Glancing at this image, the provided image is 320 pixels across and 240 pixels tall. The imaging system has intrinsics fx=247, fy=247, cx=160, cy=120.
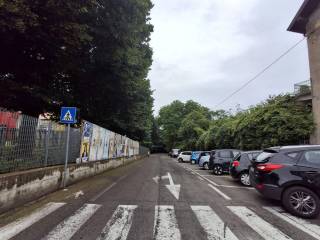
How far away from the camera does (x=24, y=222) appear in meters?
5.01

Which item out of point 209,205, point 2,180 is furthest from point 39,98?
point 209,205

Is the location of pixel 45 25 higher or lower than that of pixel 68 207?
higher

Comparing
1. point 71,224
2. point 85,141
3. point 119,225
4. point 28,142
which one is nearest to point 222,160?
point 85,141

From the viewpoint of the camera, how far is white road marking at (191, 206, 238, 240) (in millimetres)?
4359

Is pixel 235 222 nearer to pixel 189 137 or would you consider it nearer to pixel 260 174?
pixel 260 174

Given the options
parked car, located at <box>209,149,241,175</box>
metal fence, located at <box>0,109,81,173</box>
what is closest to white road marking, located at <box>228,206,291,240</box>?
metal fence, located at <box>0,109,81,173</box>

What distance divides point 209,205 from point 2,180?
5163 mm

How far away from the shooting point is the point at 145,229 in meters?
A: 4.66

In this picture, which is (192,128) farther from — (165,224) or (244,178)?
(165,224)

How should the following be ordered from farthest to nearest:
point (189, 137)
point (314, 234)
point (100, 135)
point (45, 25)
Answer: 1. point (189, 137)
2. point (100, 135)
3. point (45, 25)
4. point (314, 234)

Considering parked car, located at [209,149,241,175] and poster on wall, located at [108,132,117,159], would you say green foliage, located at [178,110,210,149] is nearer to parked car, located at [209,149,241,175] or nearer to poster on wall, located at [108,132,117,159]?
poster on wall, located at [108,132,117,159]

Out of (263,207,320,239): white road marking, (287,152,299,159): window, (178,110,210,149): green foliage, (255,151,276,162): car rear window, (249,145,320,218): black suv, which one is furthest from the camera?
(178,110,210,149): green foliage

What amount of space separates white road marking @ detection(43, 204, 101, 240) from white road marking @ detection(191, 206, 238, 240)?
95.9 inches

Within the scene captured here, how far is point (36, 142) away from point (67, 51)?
4.52m
